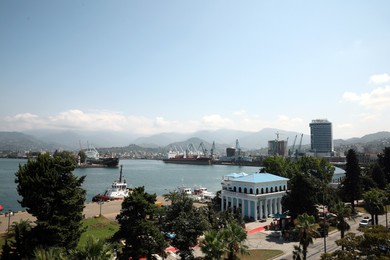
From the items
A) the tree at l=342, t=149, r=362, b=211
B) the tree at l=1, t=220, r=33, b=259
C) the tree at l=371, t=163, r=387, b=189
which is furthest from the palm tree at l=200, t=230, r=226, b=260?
the tree at l=371, t=163, r=387, b=189

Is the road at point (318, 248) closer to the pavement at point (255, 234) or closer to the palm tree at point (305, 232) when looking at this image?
the pavement at point (255, 234)

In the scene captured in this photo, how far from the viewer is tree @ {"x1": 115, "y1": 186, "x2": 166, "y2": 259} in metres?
24.9

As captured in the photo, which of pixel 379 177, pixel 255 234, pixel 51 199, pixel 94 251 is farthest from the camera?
pixel 379 177

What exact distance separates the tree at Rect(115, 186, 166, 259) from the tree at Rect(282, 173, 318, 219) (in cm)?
2265

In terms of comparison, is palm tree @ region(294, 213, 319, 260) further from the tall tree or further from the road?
the tall tree

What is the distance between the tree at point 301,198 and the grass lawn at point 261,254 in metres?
9.98

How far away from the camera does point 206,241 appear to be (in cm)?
2073

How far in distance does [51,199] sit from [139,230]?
7597 millimetres

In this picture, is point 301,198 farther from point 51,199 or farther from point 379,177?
point 379,177

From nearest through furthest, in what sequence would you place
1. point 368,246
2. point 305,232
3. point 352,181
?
point 368,246
point 305,232
point 352,181

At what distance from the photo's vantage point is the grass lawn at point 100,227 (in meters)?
39.8

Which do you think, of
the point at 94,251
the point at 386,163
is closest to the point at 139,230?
the point at 94,251

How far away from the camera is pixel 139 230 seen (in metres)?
25.0

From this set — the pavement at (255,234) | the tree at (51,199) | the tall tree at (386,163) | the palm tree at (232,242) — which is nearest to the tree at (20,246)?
the tree at (51,199)
